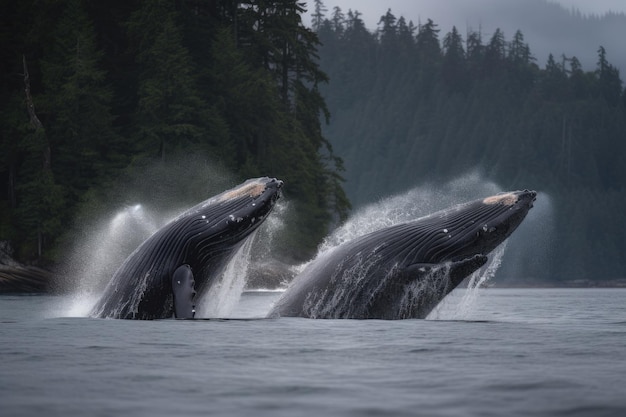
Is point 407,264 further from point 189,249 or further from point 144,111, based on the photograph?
point 144,111

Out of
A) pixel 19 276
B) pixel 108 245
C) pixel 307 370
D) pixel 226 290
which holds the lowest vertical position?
pixel 19 276

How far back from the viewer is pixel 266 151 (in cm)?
7006

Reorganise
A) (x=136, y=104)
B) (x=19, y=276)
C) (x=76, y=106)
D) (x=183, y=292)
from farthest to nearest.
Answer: (x=136, y=104), (x=76, y=106), (x=19, y=276), (x=183, y=292)

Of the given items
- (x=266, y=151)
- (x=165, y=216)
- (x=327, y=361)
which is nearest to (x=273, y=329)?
(x=327, y=361)

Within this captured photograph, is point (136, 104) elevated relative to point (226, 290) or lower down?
elevated

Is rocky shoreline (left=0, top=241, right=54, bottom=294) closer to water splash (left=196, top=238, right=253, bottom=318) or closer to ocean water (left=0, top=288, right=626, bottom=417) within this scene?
water splash (left=196, top=238, right=253, bottom=318)

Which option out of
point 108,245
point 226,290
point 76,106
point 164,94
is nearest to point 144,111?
point 164,94

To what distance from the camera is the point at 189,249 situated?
1323 centimetres

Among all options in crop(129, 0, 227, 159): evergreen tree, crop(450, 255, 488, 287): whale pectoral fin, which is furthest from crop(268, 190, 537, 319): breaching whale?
crop(129, 0, 227, 159): evergreen tree

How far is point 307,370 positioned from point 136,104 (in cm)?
5953

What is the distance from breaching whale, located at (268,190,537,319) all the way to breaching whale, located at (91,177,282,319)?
1.16 meters

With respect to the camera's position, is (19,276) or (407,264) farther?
(19,276)

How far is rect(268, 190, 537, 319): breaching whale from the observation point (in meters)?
13.0

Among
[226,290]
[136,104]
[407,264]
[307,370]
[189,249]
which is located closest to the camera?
[307,370]
